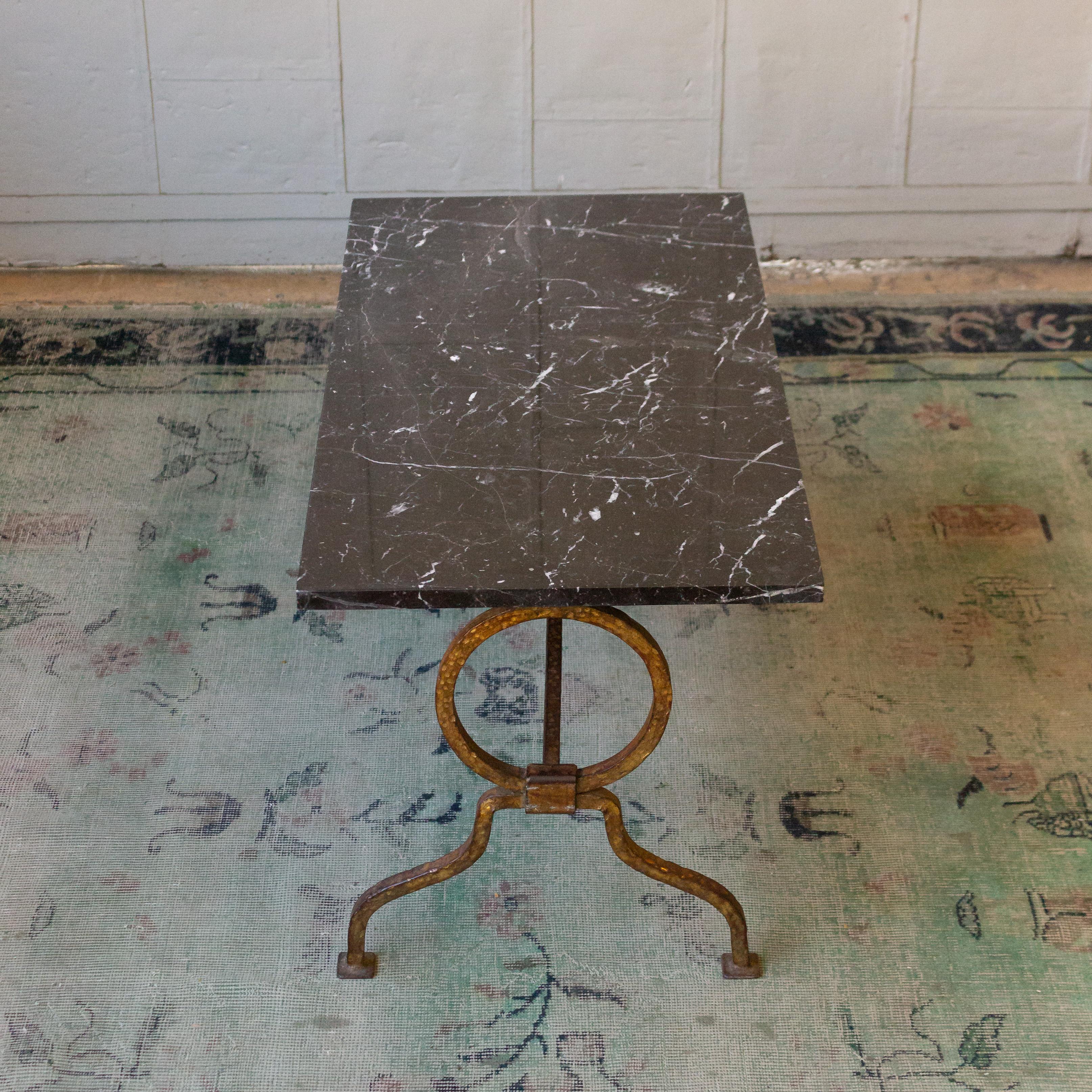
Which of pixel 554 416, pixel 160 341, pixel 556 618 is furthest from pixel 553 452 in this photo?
pixel 160 341

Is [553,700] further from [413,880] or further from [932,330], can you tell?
[932,330]

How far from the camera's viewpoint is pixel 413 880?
6.05 ft

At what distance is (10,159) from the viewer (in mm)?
3293

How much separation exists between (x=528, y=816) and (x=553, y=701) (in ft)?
1.52

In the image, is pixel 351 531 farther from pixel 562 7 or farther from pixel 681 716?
pixel 562 7

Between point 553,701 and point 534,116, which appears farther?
point 534,116

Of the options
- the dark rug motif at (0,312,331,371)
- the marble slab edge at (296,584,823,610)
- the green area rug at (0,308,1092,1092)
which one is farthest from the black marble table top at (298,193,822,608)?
the dark rug motif at (0,312,331,371)

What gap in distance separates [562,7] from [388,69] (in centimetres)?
48

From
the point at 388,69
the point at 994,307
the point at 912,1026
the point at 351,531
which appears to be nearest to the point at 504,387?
the point at 351,531

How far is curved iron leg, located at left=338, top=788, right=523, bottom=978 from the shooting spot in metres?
1.79

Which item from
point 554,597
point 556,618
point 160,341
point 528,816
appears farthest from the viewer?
point 160,341

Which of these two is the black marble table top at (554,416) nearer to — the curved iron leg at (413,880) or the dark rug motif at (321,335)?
the curved iron leg at (413,880)

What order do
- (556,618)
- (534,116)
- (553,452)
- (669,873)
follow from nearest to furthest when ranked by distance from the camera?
(556,618) → (553,452) → (669,873) → (534,116)

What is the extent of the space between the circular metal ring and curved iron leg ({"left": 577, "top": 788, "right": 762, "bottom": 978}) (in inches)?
1.4
